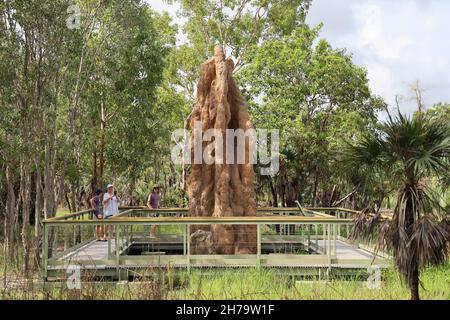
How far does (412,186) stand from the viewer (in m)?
7.21

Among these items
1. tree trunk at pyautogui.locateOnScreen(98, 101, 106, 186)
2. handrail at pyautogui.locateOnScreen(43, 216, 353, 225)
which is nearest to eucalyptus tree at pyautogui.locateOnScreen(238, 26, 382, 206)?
tree trunk at pyautogui.locateOnScreen(98, 101, 106, 186)

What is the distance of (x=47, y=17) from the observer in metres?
15.0

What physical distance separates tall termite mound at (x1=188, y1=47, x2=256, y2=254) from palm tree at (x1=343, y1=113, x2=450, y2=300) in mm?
4952

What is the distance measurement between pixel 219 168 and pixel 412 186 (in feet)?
19.4

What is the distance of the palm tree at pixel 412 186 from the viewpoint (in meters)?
6.97

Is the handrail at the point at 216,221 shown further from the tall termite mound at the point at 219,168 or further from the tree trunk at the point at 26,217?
the tree trunk at the point at 26,217

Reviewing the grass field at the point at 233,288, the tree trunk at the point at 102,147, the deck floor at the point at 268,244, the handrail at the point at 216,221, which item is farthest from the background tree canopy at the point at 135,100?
the grass field at the point at 233,288

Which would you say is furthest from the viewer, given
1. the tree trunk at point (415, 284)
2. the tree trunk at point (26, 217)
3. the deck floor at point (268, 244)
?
the tree trunk at point (26, 217)

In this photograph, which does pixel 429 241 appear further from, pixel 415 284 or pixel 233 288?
pixel 233 288

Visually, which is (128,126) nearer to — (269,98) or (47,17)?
(269,98)

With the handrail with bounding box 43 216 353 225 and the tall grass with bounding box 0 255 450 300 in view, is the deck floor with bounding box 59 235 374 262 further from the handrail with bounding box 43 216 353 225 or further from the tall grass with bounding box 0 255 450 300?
the tall grass with bounding box 0 255 450 300

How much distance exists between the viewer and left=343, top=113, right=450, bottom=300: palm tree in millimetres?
6973

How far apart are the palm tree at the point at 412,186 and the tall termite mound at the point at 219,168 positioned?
495 centimetres

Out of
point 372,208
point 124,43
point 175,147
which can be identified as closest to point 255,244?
point 372,208
